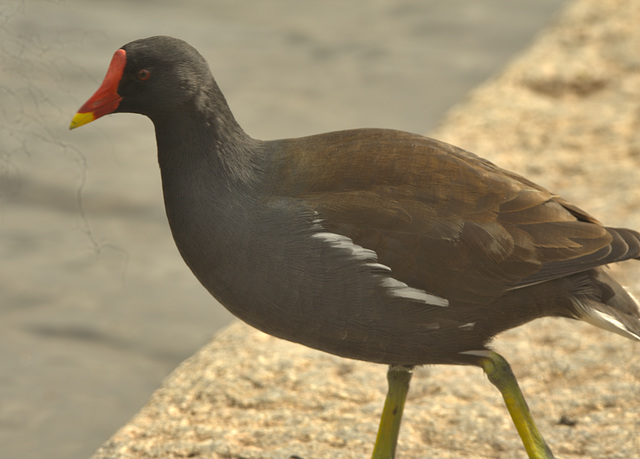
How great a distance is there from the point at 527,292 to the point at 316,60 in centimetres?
687

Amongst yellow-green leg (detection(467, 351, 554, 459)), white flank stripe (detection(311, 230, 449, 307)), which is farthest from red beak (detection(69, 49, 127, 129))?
yellow-green leg (detection(467, 351, 554, 459))

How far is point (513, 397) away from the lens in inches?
156

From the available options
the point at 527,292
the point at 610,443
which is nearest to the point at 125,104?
the point at 527,292

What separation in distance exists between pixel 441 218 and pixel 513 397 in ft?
2.77

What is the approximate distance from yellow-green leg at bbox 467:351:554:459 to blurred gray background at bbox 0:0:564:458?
192 cm

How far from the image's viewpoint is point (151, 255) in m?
7.47

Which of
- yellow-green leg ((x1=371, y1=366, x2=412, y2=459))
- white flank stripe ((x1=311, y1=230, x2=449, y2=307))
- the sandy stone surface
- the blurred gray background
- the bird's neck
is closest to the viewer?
white flank stripe ((x1=311, y1=230, x2=449, y2=307))

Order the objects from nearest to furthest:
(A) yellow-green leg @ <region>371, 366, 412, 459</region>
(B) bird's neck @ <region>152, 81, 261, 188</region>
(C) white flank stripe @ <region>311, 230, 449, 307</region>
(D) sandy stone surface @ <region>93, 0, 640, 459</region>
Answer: (C) white flank stripe @ <region>311, 230, 449, 307</region> → (B) bird's neck @ <region>152, 81, 261, 188</region> → (A) yellow-green leg @ <region>371, 366, 412, 459</region> → (D) sandy stone surface @ <region>93, 0, 640, 459</region>

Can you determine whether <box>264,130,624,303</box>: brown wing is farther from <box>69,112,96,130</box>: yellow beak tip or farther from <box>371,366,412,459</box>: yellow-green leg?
<box>69,112,96,130</box>: yellow beak tip

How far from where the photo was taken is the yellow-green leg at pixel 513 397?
393 cm

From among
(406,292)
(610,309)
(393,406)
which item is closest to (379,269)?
(406,292)

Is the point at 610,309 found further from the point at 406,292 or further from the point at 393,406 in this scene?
the point at 393,406

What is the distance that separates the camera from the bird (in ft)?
12.2

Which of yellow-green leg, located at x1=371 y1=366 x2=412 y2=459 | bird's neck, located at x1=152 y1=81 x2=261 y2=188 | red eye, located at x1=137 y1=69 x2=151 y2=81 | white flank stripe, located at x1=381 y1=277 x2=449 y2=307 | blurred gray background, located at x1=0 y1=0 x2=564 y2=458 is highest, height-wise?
blurred gray background, located at x1=0 y1=0 x2=564 y2=458
